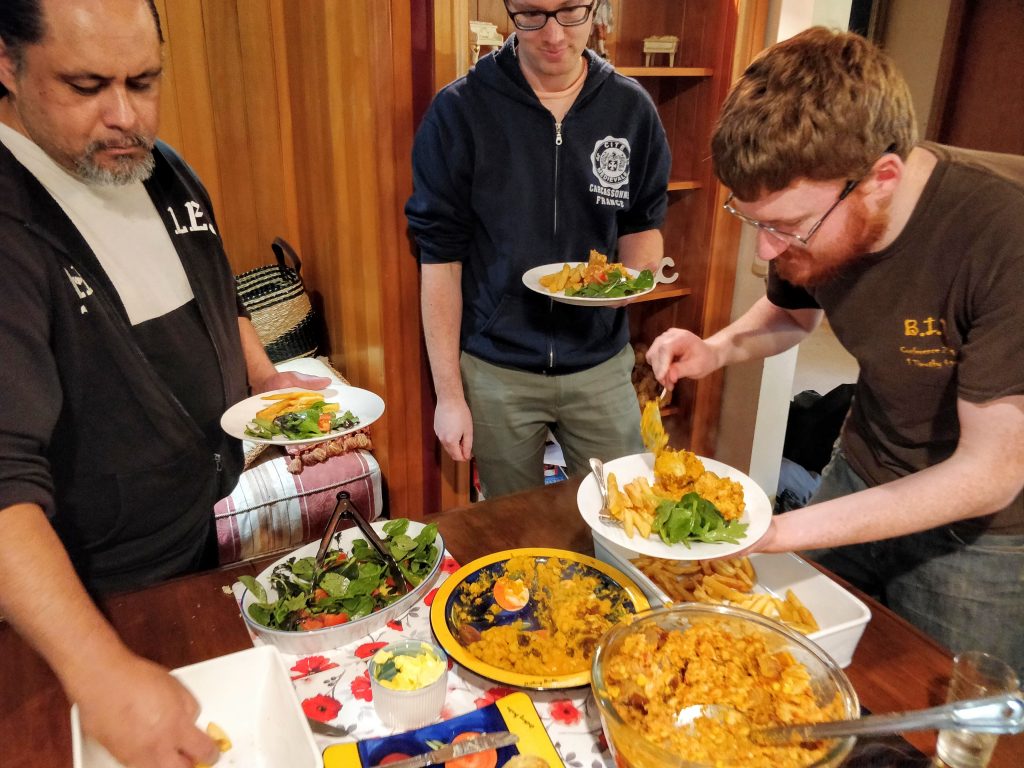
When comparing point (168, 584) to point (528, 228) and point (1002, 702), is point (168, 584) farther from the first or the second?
point (528, 228)

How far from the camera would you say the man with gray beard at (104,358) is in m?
0.86

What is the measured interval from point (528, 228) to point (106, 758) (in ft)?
5.21

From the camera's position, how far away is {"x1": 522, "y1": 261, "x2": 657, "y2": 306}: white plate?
1807 millimetres

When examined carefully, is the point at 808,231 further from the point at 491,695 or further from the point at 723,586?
the point at 491,695

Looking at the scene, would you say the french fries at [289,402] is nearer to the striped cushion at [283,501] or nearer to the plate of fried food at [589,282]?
the plate of fried food at [589,282]

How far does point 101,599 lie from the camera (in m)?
1.17

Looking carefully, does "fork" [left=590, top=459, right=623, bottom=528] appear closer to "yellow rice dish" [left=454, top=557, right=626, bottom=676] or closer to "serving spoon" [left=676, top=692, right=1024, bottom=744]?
"yellow rice dish" [left=454, top=557, right=626, bottom=676]

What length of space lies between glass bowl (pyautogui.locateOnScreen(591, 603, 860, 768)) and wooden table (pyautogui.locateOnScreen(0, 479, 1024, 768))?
15cm

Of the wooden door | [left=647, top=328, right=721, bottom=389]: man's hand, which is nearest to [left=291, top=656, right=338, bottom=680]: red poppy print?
[left=647, top=328, right=721, bottom=389]: man's hand

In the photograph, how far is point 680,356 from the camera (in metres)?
1.65

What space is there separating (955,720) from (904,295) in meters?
0.72

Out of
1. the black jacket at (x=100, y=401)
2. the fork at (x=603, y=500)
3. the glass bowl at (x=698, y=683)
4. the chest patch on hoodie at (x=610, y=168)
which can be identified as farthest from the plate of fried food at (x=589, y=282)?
the glass bowl at (x=698, y=683)

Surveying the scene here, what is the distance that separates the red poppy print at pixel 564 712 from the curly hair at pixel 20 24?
3.87 ft

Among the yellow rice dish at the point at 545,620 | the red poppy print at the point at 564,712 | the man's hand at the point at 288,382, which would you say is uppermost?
the man's hand at the point at 288,382
